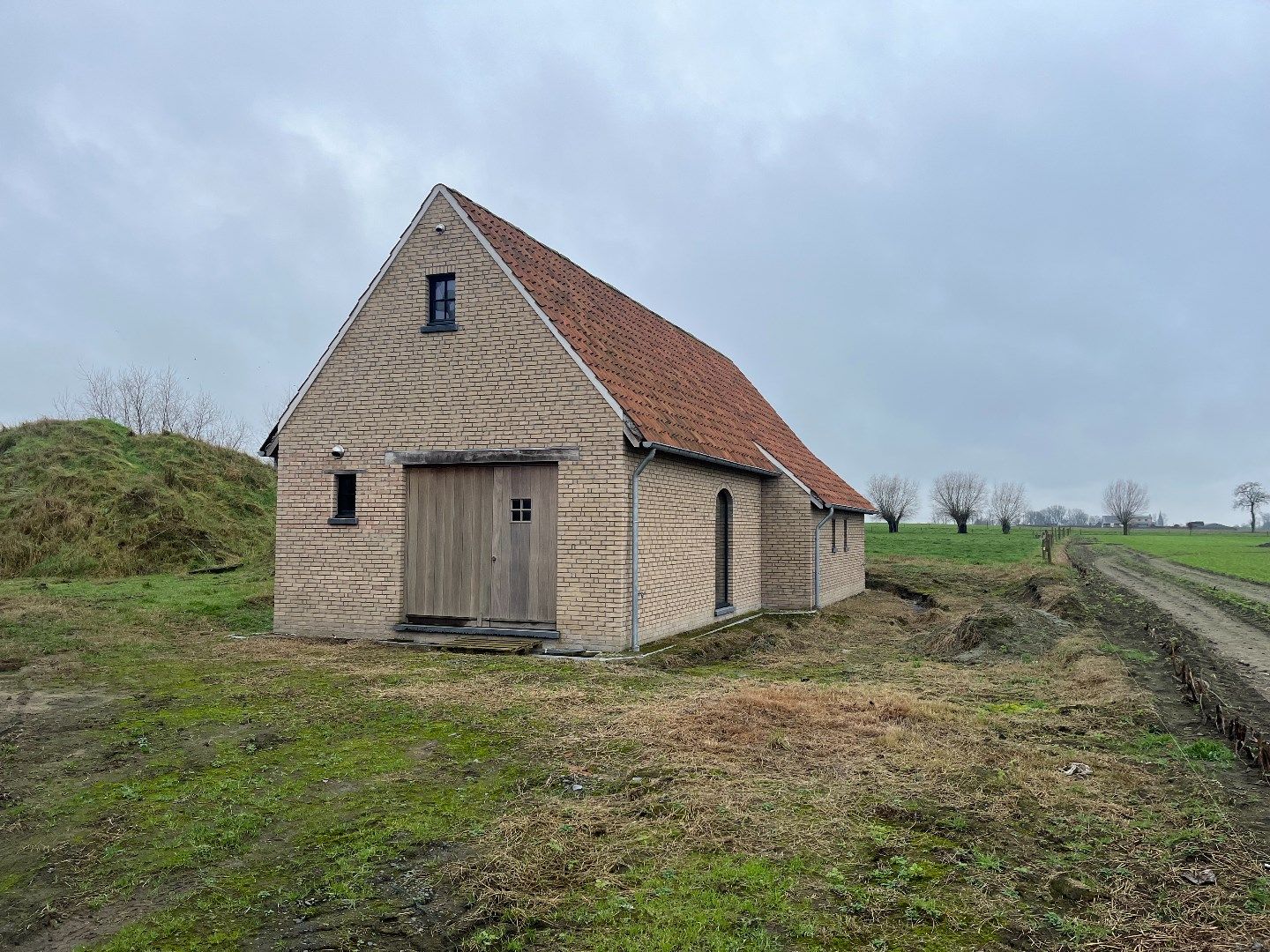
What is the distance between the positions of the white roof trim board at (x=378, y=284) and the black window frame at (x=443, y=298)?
2.60ft

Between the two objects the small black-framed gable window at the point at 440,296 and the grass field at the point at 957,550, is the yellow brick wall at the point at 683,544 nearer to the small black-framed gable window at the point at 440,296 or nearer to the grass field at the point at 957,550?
the small black-framed gable window at the point at 440,296

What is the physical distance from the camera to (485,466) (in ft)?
43.2

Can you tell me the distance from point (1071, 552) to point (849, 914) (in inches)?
2003

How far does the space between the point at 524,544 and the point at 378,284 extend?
16.6ft

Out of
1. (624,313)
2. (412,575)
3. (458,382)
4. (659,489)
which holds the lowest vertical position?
(412,575)

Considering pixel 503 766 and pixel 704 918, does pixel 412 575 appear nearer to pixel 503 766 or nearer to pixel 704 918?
pixel 503 766

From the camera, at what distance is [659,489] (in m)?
13.3

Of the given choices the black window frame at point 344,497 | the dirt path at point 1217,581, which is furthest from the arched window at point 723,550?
the dirt path at point 1217,581

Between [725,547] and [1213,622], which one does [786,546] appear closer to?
[725,547]

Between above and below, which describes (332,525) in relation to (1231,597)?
above

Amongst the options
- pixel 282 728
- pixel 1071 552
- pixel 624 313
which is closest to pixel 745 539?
pixel 624 313

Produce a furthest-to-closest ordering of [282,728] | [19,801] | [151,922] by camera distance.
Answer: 1. [282,728]
2. [19,801]
3. [151,922]

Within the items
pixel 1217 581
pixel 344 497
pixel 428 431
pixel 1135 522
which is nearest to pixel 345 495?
pixel 344 497

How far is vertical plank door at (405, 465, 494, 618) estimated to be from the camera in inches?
515
